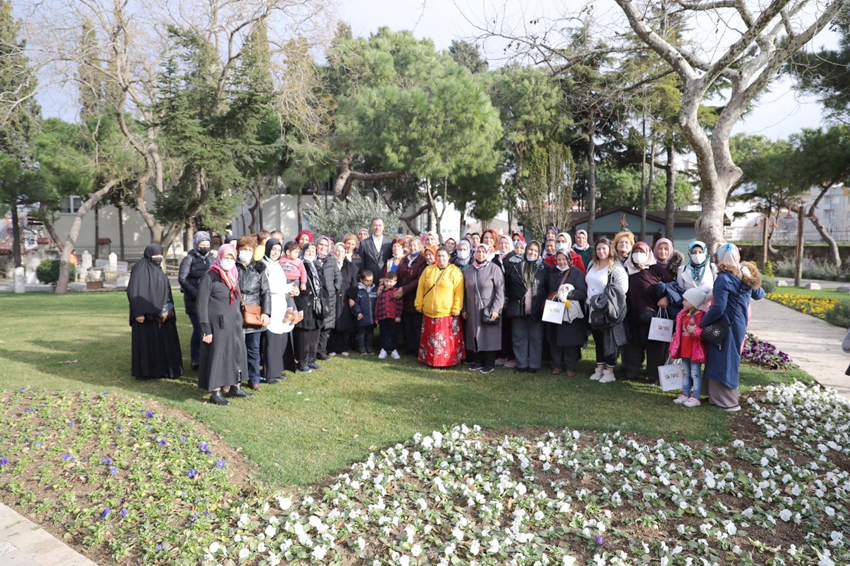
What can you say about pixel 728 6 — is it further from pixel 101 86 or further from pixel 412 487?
pixel 101 86

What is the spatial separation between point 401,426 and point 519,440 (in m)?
1.21

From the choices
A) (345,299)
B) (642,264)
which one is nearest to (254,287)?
(345,299)

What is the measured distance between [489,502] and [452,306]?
409cm

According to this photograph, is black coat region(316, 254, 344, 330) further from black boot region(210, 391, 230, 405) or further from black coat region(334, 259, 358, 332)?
black boot region(210, 391, 230, 405)

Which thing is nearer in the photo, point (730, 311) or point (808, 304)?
point (730, 311)

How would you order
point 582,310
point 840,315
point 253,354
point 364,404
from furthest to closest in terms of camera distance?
point 840,315 → point 582,310 → point 253,354 → point 364,404

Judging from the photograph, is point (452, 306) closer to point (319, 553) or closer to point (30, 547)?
point (319, 553)

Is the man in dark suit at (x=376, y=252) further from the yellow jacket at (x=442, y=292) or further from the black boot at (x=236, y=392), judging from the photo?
the black boot at (x=236, y=392)

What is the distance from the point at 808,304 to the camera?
50.8 ft

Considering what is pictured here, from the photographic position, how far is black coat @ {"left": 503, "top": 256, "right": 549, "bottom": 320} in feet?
25.9

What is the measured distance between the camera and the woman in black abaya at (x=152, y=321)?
7.48m

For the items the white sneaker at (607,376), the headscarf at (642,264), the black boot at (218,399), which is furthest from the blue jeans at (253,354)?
the headscarf at (642,264)

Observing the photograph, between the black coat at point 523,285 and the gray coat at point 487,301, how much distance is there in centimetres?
10

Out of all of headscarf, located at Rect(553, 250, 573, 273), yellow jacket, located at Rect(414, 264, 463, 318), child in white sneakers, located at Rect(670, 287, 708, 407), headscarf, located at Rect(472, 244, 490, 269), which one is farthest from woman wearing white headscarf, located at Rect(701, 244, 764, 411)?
yellow jacket, located at Rect(414, 264, 463, 318)
